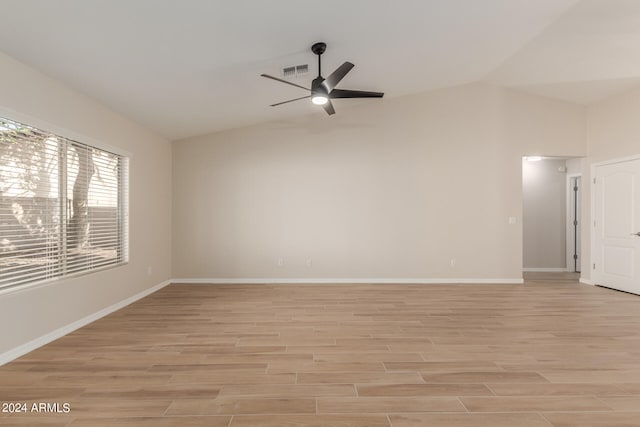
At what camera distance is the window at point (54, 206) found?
9.32 ft

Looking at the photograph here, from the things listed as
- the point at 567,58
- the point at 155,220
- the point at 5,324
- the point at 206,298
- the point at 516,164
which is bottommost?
the point at 206,298

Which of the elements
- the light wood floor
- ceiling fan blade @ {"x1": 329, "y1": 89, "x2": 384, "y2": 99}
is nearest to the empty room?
the light wood floor

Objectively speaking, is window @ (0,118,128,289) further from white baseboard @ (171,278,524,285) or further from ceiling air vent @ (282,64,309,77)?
ceiling air vent @ (282,64,309,77)

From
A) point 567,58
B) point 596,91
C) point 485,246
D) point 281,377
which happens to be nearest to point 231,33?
point 281,377

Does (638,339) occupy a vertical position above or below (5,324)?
below

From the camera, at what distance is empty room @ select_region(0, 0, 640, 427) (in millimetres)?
2363

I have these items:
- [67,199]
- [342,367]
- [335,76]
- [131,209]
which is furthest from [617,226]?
[67,199]

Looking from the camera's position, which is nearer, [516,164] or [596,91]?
[596,91]

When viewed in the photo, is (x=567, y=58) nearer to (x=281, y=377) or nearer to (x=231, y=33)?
(x=231, y=33)

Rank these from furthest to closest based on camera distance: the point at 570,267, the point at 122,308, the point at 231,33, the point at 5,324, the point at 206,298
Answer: the point at 570,267 → the point at 206,298 → the point at 122,308 → the point at 231,33 → the point at 5,324

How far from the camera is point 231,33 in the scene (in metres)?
3.05

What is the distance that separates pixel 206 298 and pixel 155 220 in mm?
1641

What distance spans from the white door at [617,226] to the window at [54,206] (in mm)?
7549

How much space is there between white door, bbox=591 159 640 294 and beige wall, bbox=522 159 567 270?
5.09 ft
